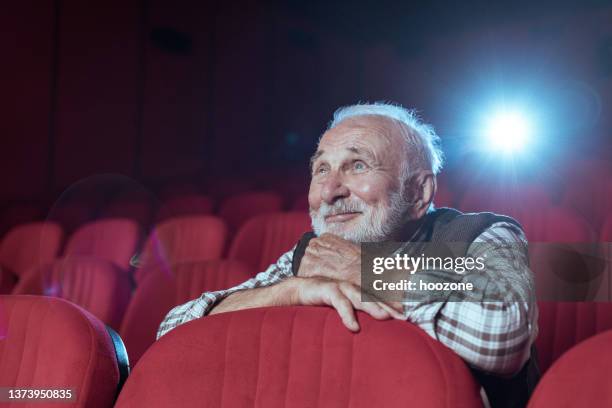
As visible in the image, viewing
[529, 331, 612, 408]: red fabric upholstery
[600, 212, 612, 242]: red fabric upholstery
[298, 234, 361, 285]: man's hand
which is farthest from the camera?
[600, 212, 612, 242]: red fabric upholstery

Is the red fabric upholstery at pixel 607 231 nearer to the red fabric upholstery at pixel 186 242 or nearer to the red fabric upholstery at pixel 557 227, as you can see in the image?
the red fabric upholstery at pixel 557 227

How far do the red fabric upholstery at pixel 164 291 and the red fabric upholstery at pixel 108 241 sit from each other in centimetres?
44

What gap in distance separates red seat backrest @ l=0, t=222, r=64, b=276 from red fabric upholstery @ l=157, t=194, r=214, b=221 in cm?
25

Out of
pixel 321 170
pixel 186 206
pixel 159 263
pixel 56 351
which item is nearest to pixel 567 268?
pixel 321 170

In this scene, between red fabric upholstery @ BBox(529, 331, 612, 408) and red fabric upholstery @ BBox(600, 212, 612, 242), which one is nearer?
red fabric upholstery @ BBox(529, 331, 612, 408)

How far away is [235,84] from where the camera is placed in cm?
187

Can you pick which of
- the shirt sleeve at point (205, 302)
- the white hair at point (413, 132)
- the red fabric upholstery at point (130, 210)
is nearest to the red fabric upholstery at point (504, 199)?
the white hair at point (413, 132)

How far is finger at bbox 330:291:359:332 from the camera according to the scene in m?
0.37

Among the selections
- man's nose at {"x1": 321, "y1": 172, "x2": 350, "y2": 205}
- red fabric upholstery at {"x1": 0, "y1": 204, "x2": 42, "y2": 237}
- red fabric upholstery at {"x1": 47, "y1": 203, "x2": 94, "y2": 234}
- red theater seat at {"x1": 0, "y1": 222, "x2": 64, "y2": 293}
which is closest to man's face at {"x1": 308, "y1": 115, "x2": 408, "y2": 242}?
man's nose at {"x1": 321, "y1": 172, "x2": 350, "y2": 205}

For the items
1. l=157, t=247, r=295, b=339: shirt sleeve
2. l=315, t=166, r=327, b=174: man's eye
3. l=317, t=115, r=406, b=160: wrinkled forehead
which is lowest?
l=157, t=247, r=295, b=339: shirt sleeve

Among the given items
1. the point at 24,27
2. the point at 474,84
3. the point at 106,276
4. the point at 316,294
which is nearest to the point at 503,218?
the point at 316,294

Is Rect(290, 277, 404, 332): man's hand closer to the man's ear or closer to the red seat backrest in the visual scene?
the man's ear

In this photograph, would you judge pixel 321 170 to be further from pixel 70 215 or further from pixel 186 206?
pixel 70 215

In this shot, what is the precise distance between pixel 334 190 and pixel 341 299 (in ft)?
0.81
